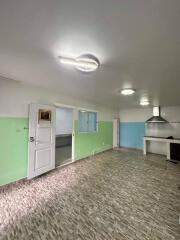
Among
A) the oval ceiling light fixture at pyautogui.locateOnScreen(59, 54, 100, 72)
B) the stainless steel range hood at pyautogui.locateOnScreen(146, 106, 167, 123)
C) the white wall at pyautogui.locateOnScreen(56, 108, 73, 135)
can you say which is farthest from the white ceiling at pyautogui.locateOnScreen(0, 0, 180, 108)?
the white wall at pyautogui.locateOnScreen(56, 108, 73, 135)

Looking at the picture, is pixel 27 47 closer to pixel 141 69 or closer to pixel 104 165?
pixel 141 69

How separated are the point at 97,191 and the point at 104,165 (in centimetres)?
174

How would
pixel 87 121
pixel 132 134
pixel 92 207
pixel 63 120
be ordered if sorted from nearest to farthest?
pixel 92 207, pixel 87 121, pixel 132 134, pixel 63 120

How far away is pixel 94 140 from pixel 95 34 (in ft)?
15.7

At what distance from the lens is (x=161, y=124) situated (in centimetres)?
635

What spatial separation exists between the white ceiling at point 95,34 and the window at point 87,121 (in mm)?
3125

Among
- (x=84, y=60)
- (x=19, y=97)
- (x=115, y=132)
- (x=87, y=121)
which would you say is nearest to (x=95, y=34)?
(x=84, y=60)

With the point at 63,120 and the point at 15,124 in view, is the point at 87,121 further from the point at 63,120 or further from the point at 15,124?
the point at 15,124

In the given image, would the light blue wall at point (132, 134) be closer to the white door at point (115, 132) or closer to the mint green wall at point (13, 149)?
the white door at point (115, 132)

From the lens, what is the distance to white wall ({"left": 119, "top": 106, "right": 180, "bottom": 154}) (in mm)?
5967

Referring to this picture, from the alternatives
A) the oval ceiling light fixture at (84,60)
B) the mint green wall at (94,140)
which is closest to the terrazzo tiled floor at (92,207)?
the mint green wall at (94,140)

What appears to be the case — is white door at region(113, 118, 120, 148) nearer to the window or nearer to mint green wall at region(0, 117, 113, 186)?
the window

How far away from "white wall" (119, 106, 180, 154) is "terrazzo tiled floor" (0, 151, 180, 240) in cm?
292

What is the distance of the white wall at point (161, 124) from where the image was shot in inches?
235
